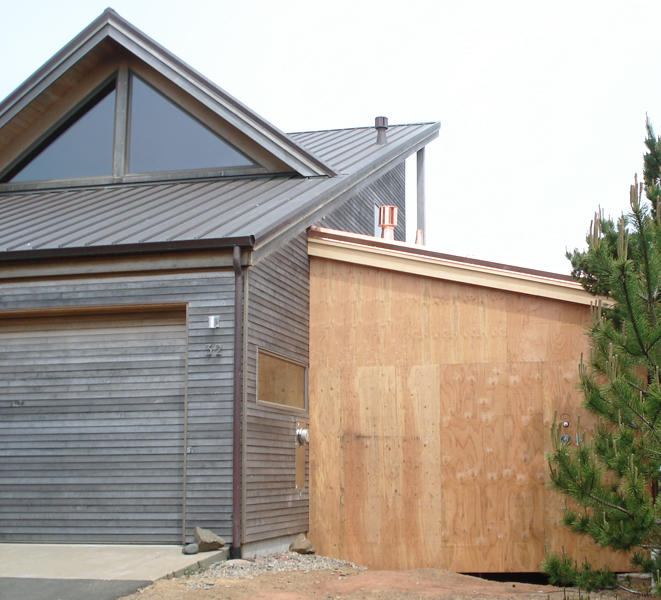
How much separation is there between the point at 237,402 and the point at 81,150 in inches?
247

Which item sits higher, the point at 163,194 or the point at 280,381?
the point at 163,194

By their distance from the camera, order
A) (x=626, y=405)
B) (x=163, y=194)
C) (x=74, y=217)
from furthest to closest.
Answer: (x=163, y=194)
(x=74, y=217)
(x=626, y=405)

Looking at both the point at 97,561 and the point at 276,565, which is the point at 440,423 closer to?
the point at 276,565

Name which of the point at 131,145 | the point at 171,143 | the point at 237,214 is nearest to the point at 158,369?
the point at 237,214

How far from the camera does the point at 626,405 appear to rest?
24.1 ft

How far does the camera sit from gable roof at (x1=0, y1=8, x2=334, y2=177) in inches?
484

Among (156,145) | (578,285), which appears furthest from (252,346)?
(156,145)

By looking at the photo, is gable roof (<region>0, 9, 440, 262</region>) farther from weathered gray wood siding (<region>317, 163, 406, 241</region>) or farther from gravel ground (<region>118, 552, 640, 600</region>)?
gravel ground (<region>118, 552, 640, 600</region>)

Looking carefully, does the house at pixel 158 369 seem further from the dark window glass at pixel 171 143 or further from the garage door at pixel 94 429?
the dark window glass at pixel 171 143

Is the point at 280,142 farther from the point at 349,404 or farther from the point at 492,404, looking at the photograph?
the point at 492,404

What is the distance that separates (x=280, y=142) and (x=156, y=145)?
6.66ft

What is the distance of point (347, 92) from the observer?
3944 centimetres

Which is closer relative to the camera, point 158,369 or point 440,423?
point 158,369

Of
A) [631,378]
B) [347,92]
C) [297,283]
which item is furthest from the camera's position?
[347,92]
